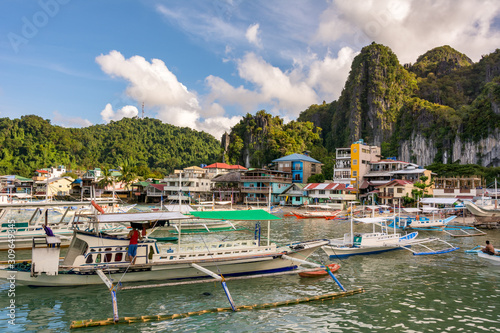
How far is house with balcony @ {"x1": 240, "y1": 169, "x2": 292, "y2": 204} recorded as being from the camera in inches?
2718

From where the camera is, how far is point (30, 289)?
50.2ft

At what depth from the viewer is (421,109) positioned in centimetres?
8806

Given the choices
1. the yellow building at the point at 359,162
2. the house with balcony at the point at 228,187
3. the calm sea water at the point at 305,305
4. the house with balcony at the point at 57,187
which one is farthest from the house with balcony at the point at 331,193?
the house with balcony at the point at 57,187

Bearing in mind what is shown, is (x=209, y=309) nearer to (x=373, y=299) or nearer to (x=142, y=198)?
(x=373, y=299)

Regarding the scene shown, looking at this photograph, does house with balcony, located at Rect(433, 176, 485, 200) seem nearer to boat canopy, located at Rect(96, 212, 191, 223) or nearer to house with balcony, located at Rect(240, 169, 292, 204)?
house with balcony, located at Rect(240, 169, 292, 204)

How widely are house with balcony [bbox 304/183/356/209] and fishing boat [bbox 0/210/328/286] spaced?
4673 centimetres

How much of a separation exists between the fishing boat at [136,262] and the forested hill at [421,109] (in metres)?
73.1

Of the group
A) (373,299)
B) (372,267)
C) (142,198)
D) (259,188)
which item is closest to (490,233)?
(372,267)

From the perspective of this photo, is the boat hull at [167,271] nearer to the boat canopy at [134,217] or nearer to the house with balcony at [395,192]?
the boat canopy at [134,217]

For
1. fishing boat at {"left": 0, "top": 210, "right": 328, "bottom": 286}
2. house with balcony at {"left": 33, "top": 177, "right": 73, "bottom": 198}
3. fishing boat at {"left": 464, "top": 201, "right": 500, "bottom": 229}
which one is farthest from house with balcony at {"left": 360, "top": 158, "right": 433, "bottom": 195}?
house with balcony at {"left": 33, "top": 177, "right": 73, "bottom": 198}

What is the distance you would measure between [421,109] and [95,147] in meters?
107

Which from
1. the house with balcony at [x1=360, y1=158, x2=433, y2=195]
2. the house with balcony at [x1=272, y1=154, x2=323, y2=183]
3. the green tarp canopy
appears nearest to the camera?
the green tarp canopy

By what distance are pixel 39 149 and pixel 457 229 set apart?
118m

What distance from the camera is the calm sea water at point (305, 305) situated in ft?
39.2
